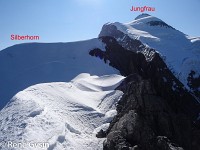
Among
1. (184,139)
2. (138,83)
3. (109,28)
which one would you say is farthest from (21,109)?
(109,28)

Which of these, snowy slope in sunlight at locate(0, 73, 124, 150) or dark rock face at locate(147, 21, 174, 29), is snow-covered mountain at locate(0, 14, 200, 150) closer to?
snowy slope in sunlight at locate(0, 73, 124, 150)

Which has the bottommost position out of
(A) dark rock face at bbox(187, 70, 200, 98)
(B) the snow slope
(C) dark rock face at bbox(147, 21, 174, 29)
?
(A) dark rock face at bbox(187, 70, 200, 98)

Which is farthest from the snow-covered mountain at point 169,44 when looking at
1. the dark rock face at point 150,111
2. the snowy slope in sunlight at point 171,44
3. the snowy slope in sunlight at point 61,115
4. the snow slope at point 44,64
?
the snowy slope in sunlight at point 61,115

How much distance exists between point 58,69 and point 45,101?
21.1 meters

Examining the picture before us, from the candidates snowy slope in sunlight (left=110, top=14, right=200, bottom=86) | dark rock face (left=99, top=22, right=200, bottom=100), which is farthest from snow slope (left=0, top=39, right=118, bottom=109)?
snowy slope in sunlight (left=110, top=14, right=200, bottom=86)

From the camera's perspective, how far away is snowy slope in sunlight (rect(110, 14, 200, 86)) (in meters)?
59.2

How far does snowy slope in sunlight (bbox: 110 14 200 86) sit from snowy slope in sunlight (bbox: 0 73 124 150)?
19.6m

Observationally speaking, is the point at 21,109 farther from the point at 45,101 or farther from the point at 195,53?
the point at 195,53

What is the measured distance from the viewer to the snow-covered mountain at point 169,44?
2265 inches

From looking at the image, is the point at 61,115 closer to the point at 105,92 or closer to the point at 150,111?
the point at 150,111

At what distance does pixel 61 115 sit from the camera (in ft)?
107

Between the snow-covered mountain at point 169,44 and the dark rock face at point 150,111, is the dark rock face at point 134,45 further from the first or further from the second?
the dark rock face at point 150,111

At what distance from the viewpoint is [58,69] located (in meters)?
55.8

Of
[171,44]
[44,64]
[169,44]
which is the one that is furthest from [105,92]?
[171,44]
